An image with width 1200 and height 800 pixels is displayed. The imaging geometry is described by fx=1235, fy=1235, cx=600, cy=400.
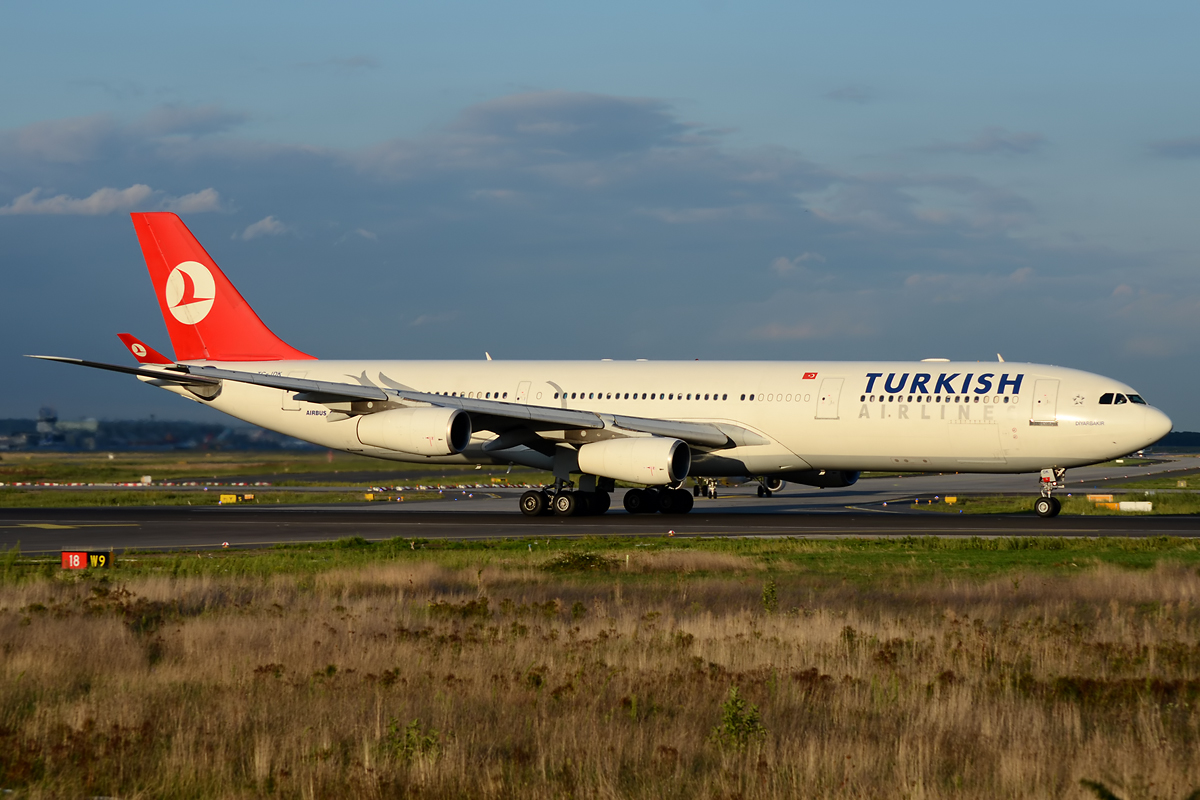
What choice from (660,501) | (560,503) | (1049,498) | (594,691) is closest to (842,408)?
(1049,498)

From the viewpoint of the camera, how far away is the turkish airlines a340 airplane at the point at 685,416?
3428 cm

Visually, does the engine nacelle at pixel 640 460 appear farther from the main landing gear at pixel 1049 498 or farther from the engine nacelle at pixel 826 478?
the main landing gear at pixel 1049 498

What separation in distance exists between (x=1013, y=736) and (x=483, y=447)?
1182 inches

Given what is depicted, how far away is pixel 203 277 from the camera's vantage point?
44.6 metres

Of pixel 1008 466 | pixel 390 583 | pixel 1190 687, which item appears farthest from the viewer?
pixel 1008 466

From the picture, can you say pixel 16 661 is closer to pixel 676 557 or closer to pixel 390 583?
pixel 390 583

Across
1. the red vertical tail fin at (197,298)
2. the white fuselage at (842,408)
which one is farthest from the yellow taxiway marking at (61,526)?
the red vertical tail fin at (197,298)

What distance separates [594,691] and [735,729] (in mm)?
2418

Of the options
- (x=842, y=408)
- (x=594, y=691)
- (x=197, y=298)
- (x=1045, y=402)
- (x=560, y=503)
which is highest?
(x=197, y=298)

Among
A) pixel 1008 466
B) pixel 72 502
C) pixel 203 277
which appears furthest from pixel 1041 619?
pixel 72 502

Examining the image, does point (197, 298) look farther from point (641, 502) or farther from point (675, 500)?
point (675, 500)

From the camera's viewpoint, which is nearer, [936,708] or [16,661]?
[936,708]

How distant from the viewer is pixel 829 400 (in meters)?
36.1

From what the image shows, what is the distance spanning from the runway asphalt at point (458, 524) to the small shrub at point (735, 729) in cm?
2070
